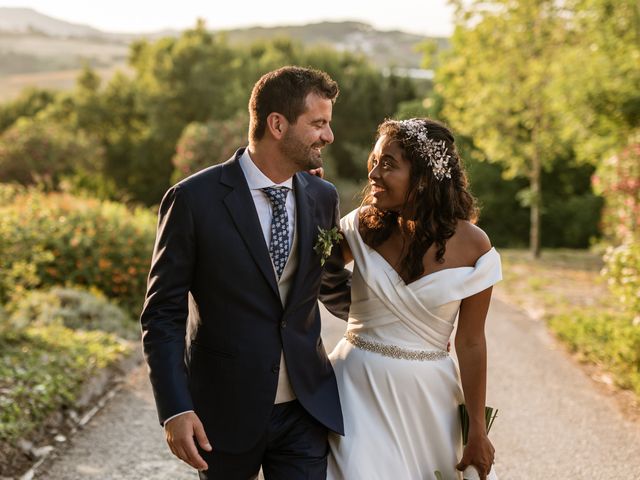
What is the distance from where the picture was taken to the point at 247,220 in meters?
2.76

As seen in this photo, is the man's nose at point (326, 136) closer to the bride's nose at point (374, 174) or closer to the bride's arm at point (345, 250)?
the bride's nose at point (374, 174)

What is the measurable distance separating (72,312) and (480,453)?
6757 mm

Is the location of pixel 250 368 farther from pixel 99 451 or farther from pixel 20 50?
pixel 20 50

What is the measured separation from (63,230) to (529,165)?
38.6ft

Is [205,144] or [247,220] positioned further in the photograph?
[205,144]

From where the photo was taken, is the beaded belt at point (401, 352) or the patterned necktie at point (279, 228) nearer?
the patterned necktie at point (279, 228)

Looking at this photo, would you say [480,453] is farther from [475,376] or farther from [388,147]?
[388,147]

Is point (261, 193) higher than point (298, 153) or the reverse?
the reverse

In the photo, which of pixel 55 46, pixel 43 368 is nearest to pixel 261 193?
pixel 43 368

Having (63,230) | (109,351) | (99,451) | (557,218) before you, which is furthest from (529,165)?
(99,451)

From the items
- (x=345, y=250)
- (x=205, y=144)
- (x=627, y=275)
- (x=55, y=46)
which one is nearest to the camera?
(x=345, y=250)

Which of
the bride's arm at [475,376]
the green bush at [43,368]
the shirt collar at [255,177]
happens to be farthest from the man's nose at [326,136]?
the green bush at [43,368]

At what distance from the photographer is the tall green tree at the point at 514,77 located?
52.3 ft

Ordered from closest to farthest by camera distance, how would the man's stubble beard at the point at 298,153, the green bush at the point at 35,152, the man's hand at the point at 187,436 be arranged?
the man's hand at the point at 187,436 < the man's stubble beard at the point at 298,153 < the green bush at the point at 35,152
